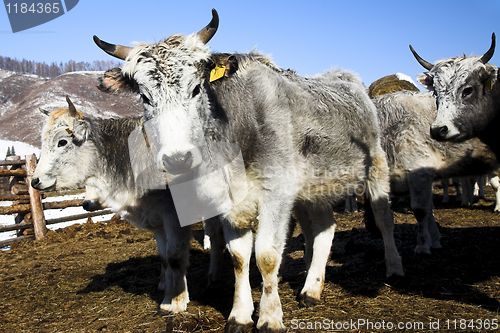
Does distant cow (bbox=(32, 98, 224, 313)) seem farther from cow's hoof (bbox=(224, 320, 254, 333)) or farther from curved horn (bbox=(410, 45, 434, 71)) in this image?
curved horn (bbox=(410, 45, 434, 71))

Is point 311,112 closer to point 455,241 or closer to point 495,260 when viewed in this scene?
point 495,260

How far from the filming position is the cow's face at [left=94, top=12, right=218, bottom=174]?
2.73 metres

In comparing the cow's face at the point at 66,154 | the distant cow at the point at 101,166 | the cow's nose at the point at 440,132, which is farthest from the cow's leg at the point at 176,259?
the cow's nose at the point at 440,132

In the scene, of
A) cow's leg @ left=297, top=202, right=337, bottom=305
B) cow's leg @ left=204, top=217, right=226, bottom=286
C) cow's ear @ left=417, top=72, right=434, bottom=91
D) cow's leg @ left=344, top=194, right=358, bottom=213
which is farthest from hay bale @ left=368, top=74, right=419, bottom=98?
cow's leg @ left=204, top=217, right=226, bottom=286

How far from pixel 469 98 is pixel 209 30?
305 cm

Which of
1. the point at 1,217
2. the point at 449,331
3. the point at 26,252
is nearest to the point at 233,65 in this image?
the point at 449,331

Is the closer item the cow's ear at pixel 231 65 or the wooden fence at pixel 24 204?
the cow's ear at pixel 231 65

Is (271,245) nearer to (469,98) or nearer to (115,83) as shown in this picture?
(115,83)

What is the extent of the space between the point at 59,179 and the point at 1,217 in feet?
34.6

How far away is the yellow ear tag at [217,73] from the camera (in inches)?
123

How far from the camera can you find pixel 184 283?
419 cm

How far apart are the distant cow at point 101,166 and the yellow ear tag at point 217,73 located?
170 centimetres

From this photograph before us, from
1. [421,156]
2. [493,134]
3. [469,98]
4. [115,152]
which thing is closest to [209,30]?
[115,152]

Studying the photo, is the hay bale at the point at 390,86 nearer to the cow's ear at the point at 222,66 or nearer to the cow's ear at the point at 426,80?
the cow's ear at the point at 426,80
